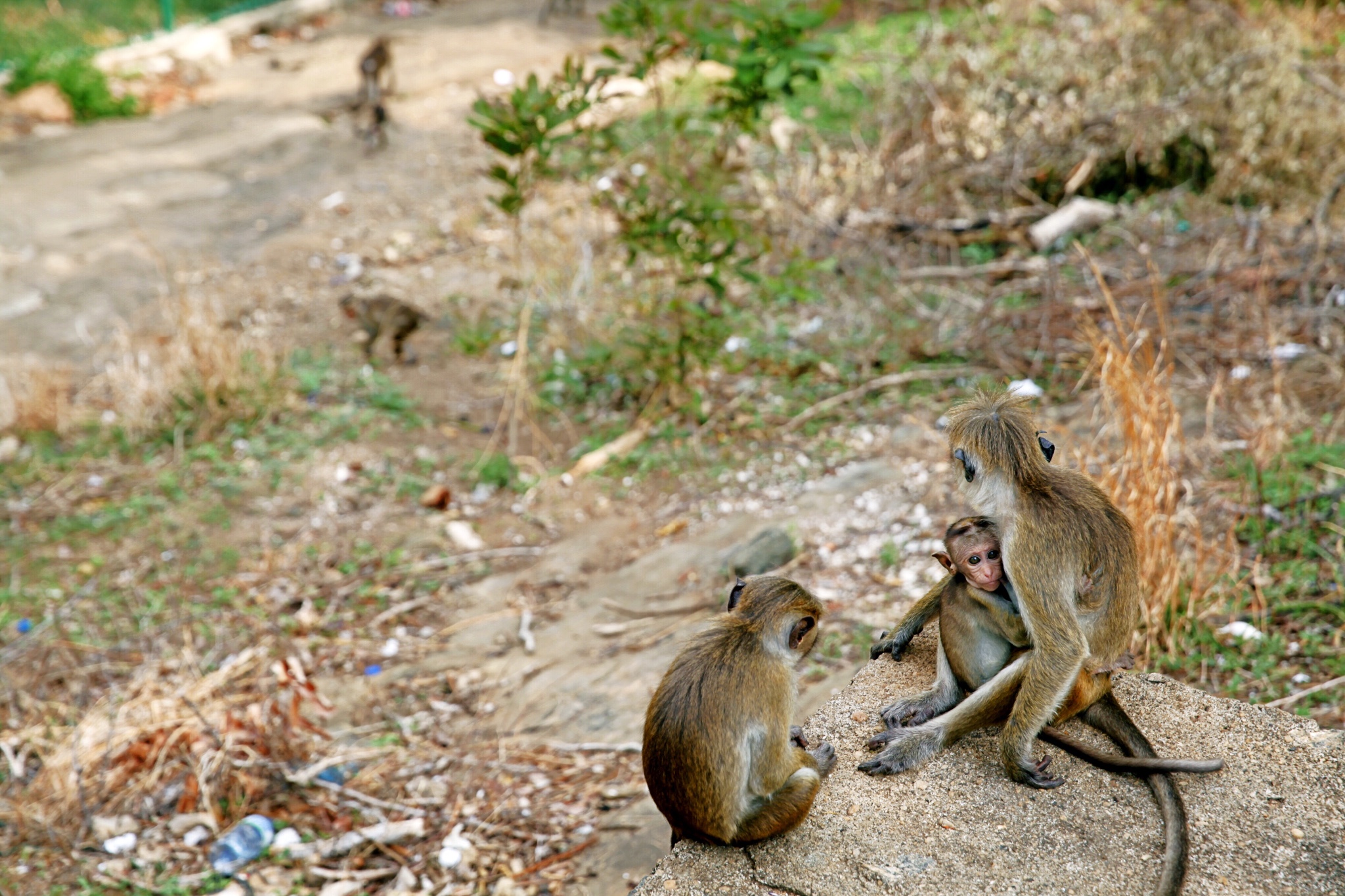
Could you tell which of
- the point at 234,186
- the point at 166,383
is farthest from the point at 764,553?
the point at 234,186

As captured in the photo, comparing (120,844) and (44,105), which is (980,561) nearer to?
(120,844)

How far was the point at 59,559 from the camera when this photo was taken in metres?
6.44

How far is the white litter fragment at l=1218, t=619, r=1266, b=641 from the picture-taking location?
4.40 m

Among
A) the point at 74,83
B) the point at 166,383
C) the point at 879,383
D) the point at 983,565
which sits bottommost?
the point at 166,383

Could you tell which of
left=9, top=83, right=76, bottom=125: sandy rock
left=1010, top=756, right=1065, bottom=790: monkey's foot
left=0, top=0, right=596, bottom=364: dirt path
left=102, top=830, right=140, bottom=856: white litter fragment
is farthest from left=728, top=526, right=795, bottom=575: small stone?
left=9, top=83, right=76, bottom=125: sandy rock

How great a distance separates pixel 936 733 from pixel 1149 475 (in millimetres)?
1613

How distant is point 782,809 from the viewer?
2.78 metres

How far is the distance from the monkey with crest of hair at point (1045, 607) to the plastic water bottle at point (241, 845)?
261 centimetres

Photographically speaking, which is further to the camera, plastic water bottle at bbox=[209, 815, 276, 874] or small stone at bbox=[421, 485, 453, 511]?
small stone at bbox=[421, 485, 453, 511]

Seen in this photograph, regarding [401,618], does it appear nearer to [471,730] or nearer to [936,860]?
[471,730]

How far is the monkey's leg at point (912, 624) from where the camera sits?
3.41 meters

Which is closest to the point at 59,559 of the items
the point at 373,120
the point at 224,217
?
the point at 224,217

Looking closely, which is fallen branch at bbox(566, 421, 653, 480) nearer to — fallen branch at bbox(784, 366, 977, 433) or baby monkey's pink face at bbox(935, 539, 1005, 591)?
fallen branch at bbox(784, 366, 977, 433)

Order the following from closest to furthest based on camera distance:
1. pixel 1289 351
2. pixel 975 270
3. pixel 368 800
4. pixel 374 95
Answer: pixel 368 800 < pixel 1289 351 < pixel 975 270 < pixel 374 95
